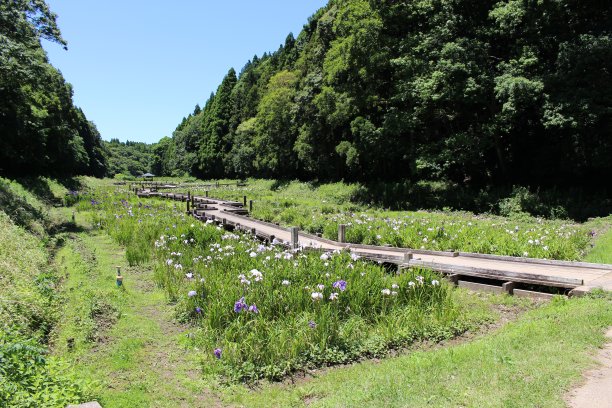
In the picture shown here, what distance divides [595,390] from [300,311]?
158 inches

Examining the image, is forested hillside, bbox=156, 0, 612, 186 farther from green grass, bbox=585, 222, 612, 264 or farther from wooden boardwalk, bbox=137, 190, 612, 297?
wooden boardwalk, bbox=137, 190, 612, 297

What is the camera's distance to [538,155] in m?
23.3

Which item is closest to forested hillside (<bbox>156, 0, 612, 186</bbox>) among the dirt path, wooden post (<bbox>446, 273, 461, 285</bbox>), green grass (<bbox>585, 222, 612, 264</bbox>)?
green grass (<bbox>585, 222, 612, 264</bbox>)

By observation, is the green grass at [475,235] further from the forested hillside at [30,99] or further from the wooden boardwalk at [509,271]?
the forested hillside at [30,99]

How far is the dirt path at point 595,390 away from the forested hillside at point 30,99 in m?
18.8

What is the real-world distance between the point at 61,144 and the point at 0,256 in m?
37.8

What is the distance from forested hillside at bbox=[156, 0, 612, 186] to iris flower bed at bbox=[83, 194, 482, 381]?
1490 cm

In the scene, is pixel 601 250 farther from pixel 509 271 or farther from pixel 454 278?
pixel 454 278

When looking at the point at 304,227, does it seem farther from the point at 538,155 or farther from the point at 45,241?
the point at 538,155

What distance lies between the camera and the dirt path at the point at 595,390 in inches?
155

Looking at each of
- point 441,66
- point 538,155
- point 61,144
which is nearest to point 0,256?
point 441,66

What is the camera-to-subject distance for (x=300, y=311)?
269 inches

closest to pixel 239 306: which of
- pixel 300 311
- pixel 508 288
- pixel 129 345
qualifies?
pixel 300 311

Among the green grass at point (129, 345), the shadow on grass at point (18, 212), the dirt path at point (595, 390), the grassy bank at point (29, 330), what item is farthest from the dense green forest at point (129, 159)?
the dirt path at point (595, 390)
